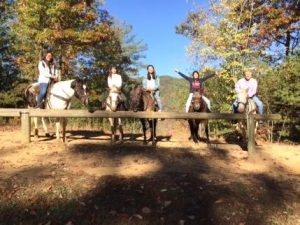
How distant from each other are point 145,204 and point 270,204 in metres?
2.41

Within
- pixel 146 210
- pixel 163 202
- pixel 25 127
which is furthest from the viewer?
pixel 25 127

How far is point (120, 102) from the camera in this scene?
50.9ft

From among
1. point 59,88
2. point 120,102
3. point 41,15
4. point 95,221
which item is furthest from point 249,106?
point 41,15

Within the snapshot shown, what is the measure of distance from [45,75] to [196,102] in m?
4.72

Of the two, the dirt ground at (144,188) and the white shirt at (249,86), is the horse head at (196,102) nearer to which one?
the white shirt at (249,86)

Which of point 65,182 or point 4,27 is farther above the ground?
point 4,27

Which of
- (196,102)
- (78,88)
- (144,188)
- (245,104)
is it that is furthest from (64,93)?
(144,188)

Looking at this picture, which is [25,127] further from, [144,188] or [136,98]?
[144,188]

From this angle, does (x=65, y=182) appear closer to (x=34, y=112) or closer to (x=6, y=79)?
(x=34, y=112)

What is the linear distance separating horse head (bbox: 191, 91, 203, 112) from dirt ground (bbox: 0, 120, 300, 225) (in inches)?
77.9

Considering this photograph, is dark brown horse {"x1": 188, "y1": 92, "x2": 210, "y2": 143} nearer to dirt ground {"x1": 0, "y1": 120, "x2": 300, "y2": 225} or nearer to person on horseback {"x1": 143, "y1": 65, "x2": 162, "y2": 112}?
person on horseback {"x1": 143, "y1": 65, "x2": 162, "y2": 112}

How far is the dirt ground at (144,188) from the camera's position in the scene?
8891mm

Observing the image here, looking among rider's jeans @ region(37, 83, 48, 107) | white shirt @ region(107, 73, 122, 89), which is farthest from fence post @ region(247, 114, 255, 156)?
rider's jeans @ region(37, 83, 48, 107)

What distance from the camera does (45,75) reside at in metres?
15.3
